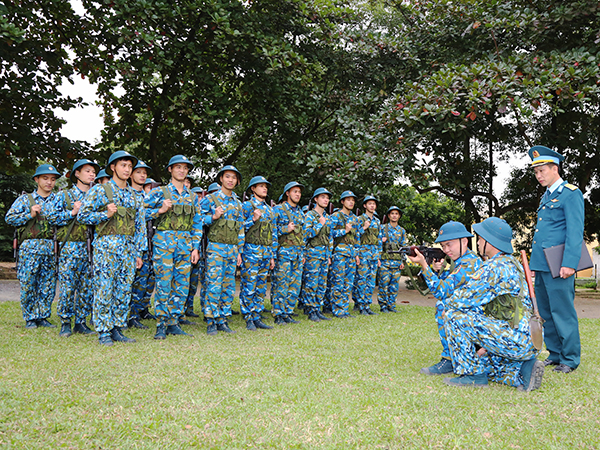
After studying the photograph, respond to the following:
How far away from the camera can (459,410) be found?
3.65m

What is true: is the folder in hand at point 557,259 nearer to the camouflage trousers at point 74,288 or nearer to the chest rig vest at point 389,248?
the chest rig vest at point 389,248

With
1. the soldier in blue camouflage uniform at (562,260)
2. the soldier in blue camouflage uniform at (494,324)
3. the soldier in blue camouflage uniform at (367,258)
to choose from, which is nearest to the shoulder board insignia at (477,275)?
the soldier in blue camouflage uniform at (494,324)

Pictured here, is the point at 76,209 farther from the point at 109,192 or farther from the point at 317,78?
the point at 317,78

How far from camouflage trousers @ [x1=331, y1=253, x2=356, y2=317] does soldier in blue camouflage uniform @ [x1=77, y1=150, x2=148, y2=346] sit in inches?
171

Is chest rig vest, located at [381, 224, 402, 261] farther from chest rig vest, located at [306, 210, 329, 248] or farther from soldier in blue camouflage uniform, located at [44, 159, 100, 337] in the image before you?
soldier in blue camouflage uniform, located at [44, 159, 100, 337]

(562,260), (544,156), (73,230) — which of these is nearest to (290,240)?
(73,230)

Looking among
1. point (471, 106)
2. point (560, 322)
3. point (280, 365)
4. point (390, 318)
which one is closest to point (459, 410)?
point (280, 365)

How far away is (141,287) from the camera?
7426 millimetres

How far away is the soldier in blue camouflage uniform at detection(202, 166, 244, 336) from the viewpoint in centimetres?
679

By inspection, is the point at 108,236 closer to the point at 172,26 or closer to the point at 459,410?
the point at 459,410

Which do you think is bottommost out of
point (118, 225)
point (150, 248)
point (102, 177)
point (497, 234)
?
point (150, 248)

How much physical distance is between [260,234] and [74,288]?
275cm

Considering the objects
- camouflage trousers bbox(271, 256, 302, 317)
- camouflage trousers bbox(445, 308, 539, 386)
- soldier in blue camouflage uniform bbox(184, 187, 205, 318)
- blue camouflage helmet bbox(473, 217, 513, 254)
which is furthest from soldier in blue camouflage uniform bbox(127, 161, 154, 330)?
blue camouflage helmet bbox(473, 217, 513, 254)

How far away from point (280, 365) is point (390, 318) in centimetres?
459
